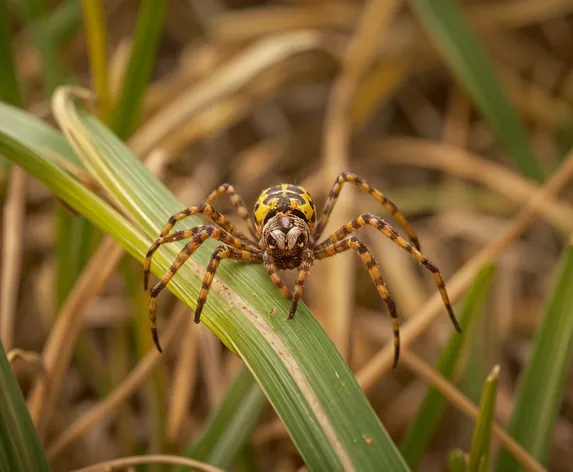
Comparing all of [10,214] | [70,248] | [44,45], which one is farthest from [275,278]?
[44,45]

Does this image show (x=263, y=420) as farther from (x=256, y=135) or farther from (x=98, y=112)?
(x=256, y=135)

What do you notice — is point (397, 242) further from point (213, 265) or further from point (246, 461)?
point (246, 461)

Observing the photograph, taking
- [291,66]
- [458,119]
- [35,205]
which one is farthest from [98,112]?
[458,119]

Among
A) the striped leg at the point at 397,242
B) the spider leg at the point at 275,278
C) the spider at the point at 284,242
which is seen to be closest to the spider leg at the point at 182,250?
the spider at the point at 284,242

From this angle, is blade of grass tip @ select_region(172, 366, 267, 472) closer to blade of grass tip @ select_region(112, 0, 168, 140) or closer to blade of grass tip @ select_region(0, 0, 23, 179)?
blade of grass tip @ select_region(112, 0, 168, 140)

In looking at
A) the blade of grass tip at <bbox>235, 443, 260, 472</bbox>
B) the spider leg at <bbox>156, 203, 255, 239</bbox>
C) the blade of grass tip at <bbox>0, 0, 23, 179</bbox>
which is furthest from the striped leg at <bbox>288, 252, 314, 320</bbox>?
the blade of grass tip at <bbox>0, 0, 23, 179</bbox>

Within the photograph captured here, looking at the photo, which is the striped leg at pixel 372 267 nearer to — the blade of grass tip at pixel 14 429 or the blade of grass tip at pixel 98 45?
the blade of grass tip at pixel 14 429

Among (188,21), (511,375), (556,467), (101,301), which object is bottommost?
(556,467)
